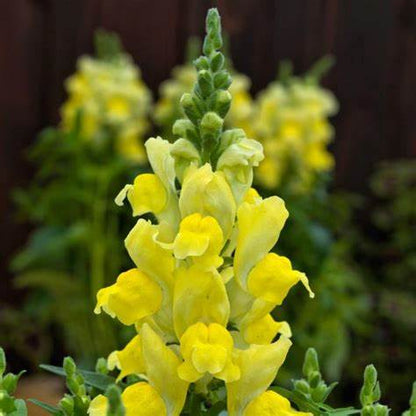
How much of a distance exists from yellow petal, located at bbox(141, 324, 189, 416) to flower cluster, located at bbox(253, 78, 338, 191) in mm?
2205

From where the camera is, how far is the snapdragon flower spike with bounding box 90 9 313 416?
35.1 inches

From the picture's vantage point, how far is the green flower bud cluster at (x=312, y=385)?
3.11 feet

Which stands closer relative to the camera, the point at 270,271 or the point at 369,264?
the point at 270,271

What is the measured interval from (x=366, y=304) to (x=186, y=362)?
7.96ft

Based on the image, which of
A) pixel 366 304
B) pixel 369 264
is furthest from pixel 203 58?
pixel 369 264

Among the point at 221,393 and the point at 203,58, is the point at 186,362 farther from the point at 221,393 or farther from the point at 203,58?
the point at 203,58

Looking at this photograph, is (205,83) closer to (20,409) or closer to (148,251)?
(148,251)

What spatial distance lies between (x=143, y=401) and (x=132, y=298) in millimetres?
97

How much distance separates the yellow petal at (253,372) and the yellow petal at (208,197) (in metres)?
0.12

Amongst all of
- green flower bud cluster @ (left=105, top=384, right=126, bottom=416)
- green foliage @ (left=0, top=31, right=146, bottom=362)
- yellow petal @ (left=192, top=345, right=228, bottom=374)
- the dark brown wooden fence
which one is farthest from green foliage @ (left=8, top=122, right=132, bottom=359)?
green flower bud cluster @ (left=105, top=384, right=126, bottom=416)

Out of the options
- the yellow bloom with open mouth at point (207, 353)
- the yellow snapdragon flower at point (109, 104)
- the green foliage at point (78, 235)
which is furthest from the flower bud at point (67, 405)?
the yellow snapdragon flower at point (109, 104)

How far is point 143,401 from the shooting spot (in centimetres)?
89

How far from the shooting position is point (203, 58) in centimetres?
92

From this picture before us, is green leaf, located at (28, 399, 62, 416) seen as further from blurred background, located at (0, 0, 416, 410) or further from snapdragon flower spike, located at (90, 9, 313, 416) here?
blurred background, located at (0, 0, 416, 410)
